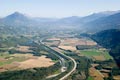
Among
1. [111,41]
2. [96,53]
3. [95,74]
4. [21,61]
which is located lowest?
[95,74]

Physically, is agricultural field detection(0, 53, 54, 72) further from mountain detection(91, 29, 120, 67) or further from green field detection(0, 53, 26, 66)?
mountain detection(91, 29, 120, 67)

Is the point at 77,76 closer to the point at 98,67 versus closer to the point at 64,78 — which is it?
the point at 64,78

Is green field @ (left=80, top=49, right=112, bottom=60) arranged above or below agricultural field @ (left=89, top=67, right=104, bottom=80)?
above

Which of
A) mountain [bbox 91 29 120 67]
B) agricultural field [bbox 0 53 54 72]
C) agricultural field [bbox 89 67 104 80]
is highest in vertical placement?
mountain [bbox 91 29 120 67]

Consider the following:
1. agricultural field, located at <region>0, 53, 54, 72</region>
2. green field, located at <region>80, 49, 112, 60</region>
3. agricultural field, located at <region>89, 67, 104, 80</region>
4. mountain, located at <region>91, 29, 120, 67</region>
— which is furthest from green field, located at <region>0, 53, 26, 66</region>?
mountain, located at <region>91, 29, 120, 67</region>

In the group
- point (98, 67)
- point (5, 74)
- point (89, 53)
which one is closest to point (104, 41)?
point (89, 53)

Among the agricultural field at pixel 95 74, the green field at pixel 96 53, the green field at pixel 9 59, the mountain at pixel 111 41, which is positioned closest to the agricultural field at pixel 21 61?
the green field at pixel 9 59

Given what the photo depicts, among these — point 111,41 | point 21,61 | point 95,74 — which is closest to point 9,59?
point 21,61

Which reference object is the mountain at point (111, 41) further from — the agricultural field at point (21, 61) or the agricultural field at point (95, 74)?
the agricultural field at point (21, 61)

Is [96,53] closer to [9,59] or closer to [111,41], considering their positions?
[111,41]

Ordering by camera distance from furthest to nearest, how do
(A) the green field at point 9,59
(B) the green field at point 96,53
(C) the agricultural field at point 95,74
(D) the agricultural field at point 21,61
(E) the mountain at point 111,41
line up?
(E) the mountain at point 111,41, (B) the green field at point 96,53, (A) the green field at point 9,59, (D) the agricultural field at point 21,61, (C) the agricultural field at point 95,74

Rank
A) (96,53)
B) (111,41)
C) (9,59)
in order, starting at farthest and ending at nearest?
(111,41)
(96,53)
(9,59)
